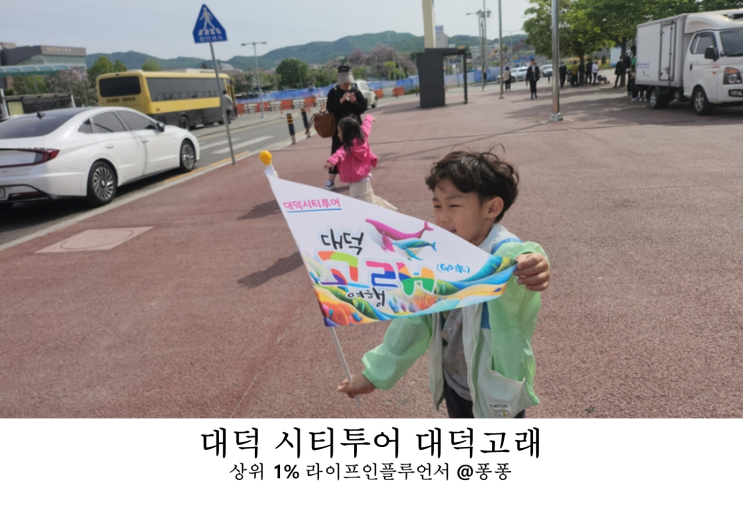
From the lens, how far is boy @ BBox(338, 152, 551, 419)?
160 cm

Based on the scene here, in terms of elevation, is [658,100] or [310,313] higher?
[658,100]

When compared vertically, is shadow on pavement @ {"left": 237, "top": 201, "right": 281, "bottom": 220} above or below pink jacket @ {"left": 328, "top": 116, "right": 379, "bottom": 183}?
below

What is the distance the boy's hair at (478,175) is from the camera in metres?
1.62

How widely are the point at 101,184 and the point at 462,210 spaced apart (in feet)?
30.5

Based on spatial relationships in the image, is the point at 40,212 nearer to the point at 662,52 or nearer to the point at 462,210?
the point at 462,210

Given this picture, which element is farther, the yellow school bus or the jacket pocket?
the yellow school bus

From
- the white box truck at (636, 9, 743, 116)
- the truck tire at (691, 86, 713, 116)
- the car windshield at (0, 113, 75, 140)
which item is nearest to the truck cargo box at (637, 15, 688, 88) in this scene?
the white box truck at (636, 9, 743, 116)

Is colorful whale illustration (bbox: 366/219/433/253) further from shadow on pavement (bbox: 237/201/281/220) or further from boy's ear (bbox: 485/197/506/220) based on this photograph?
shadow on pavement (bbox: 237/201/281/220)

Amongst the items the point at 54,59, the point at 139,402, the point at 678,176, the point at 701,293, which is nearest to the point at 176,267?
the point at 139,402

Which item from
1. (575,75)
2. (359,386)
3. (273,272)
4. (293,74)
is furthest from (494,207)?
(293,74)

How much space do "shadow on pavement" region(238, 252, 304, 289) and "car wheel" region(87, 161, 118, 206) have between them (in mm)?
5089

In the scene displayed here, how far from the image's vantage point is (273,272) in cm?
549

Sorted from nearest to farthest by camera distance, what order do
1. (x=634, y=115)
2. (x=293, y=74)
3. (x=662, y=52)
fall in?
(x=634, y=115) → (x=662, y=52) → (x=293, y=74)

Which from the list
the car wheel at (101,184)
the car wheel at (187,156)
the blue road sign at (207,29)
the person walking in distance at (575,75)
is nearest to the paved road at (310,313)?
the car wheel at (101,184)
